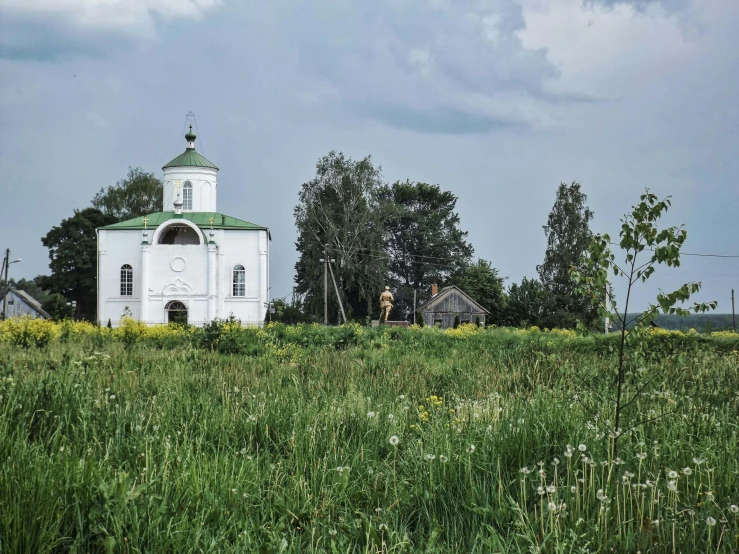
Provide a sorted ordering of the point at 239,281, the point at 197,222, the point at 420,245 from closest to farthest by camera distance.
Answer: the point at 239,281 → the point at 197,222 → the point at 420,245

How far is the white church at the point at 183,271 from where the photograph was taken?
4869 cm

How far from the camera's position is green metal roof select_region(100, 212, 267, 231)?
165 feet

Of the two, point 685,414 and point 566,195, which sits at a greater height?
point 566,195

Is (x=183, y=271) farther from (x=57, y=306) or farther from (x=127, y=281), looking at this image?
(x=57, y=306)

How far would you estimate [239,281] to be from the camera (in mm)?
49812

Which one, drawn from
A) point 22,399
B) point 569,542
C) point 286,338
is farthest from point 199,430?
point 286,338

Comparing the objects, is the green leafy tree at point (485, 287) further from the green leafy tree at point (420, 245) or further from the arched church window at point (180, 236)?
the arched church window at point (180, 236)

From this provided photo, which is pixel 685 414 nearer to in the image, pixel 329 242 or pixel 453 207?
pixel 329 242

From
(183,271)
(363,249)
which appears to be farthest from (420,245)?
(183,271)

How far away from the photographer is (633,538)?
4066 mm

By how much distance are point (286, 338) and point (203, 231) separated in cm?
3225

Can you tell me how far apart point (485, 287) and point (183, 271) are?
24.1 m

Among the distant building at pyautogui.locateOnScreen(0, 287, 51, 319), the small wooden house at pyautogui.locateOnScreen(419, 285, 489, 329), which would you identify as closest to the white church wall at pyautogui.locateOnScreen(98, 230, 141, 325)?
the distant building at pyautogui.locateOnScreen(0, 287, 51, 319)

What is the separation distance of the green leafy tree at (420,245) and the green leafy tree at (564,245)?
11610mm
